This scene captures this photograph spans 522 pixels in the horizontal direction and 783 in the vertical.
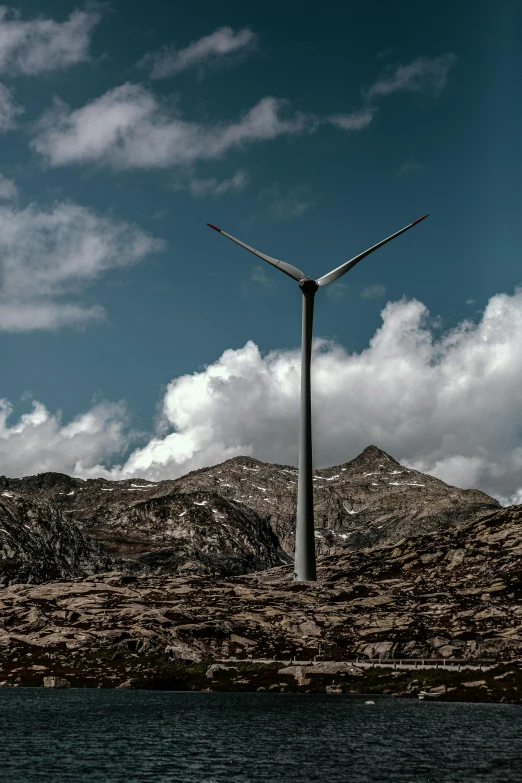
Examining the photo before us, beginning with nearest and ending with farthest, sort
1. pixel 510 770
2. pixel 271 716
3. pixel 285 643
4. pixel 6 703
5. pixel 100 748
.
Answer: pixel 510 770 → pixel 100 748 → pixel 271 716 → pixel 6 703 → pixel 285 643

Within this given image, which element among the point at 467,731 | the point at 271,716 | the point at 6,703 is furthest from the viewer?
the point at 6,703

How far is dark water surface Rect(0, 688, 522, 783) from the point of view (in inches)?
2685

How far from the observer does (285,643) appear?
19675cm

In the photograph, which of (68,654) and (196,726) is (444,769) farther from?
(68,654)

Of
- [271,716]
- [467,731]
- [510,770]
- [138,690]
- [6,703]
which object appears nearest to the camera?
[510,770]

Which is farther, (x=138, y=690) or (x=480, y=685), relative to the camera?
(x=138, y=690)

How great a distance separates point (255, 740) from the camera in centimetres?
8981

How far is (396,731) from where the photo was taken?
322 feet

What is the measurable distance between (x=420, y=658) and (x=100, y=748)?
10834 centimetres

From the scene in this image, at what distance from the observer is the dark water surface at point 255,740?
68.2 metres

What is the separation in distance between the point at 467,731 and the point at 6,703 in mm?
80286

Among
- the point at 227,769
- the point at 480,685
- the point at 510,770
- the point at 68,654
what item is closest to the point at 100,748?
the point at 227,769

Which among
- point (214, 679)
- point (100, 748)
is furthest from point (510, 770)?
point (214, 679)

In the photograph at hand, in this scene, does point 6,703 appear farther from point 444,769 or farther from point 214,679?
point 444,769
